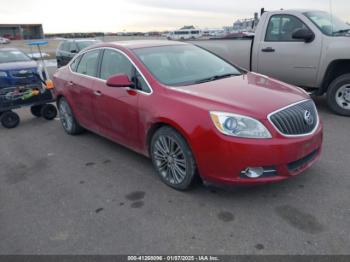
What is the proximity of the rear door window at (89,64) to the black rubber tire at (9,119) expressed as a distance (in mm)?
2453

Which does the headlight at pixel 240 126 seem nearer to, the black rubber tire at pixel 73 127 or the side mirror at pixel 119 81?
the side mirror at pixel 119 81

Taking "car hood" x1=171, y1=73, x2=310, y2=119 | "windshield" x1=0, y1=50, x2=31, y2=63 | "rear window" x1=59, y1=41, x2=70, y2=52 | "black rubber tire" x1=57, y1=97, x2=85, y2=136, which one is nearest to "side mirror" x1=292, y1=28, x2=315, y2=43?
"car hood" x1=171, y1=73, x2=310, y2=119

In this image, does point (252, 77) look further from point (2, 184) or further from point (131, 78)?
point (2, 184)

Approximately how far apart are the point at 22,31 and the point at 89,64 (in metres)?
96.1

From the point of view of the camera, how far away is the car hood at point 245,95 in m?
3.37

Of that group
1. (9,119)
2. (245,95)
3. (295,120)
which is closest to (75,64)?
(9,119)

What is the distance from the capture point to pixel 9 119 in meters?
7.08

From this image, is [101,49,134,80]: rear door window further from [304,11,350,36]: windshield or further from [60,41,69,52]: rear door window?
[60,41,69,52]: rear door window

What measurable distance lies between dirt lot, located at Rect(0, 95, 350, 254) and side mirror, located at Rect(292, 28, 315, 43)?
2.50m

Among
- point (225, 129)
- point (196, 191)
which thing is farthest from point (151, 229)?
point (225, 129)

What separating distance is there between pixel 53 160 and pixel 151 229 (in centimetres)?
257

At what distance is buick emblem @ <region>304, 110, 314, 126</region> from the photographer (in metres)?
3.57

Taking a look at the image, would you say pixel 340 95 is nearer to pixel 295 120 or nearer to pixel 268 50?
pixel 268 50

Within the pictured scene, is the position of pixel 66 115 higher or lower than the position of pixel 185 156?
lower
